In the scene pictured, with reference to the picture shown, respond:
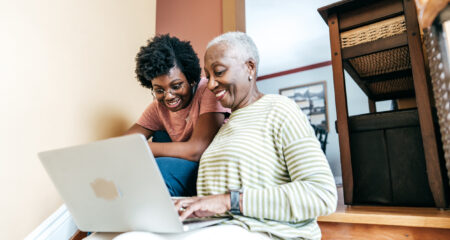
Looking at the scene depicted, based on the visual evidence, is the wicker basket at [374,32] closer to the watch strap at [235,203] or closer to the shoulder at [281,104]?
the shoulder at [281,104]

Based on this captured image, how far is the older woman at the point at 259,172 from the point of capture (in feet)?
2.25

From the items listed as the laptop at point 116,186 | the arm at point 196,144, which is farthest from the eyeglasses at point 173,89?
the laptop at point 116,186

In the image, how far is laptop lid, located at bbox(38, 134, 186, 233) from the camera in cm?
60

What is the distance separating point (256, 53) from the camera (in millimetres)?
1010

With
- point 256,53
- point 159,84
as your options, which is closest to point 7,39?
point 159,84

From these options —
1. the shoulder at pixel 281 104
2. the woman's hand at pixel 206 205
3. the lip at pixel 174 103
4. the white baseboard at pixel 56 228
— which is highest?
the lip at pixel 174 103

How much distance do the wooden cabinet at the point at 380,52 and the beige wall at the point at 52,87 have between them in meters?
1.07

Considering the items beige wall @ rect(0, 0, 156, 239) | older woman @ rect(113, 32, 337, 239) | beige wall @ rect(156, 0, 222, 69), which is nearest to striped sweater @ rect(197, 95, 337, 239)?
older woman @ rect(113, 32, 337, 239)

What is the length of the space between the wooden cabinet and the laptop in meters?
0.79

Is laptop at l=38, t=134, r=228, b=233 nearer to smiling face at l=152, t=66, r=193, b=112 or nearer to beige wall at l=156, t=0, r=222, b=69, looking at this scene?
smiling face at l=152, t=66, r=193, b=112

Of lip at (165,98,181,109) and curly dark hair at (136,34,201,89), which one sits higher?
curly dark hair at (136,34,201,89)

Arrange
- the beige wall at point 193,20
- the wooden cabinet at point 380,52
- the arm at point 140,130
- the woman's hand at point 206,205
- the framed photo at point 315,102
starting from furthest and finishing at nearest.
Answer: the framed photo at point 315,102 → the beige wall at point 193,20 → the arm at point 140,130 → the wooden cabinet at point 380,52 → the woman's hand at point 206,205

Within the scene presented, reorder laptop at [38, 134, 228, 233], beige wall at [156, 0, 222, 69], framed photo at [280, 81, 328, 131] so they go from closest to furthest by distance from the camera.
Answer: laptop at [38, 134, 228, 233] → beige wall at [156, 0, 222, 69] → framed photo at [280, 81, 328, 131]

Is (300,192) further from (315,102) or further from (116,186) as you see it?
(315,102)
